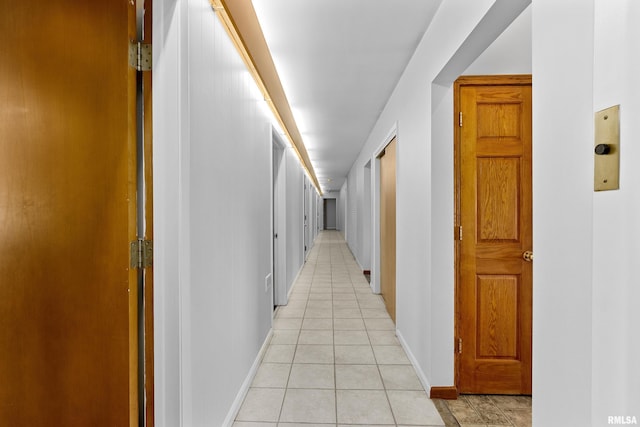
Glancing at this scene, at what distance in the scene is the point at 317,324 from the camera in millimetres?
3428

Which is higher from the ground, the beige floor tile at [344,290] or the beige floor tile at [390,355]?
the beige floor tile at [390,355]

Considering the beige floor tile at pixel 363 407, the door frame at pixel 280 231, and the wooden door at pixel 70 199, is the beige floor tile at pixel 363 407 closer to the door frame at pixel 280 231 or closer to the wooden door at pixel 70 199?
the wooden door at pixel 70 199

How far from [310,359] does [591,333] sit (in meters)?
2.23

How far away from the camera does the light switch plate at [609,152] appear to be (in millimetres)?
728

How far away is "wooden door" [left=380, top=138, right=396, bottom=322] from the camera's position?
11.6 feet

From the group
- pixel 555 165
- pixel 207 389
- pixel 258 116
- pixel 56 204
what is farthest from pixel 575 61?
pixel 258 116

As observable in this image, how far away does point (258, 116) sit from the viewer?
2598 millimetres

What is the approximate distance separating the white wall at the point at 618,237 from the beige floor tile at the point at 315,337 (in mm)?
2457

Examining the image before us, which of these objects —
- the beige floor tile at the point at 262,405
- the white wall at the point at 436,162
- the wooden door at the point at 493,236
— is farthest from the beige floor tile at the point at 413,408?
the beige floor tile at the point at 262,405

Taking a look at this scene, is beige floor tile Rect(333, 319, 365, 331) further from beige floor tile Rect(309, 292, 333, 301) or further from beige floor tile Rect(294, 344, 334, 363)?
beige floor tile Rect(309, 292, 333, 301)

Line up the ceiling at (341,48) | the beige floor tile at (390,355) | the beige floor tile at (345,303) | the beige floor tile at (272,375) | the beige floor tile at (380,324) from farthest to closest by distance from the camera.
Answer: the beige floor tile at (345,303) → the beige floor tile at (380,324) → the beige floor tile at (390,355) → the beige floor tile at (272,375) → the ceiling at (341,48)

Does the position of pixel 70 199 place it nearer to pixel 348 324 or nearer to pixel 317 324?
pixel 317 324

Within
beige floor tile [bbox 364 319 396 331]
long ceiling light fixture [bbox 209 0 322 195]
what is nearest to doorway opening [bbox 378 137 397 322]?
beige floor tile [bbox 364 319 396 331]

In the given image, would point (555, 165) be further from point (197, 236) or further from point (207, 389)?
point (207, 389)
